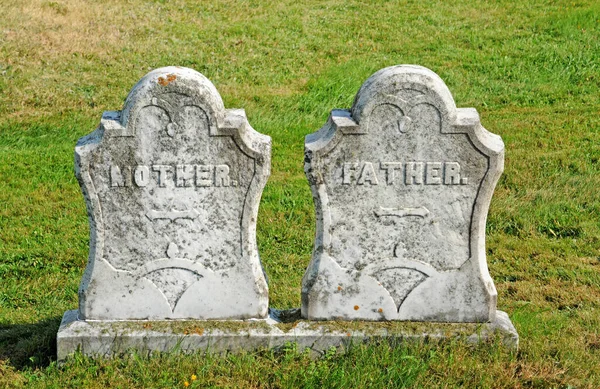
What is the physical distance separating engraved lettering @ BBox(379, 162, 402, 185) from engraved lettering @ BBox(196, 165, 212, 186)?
109 centimetres

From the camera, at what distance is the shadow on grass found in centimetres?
579

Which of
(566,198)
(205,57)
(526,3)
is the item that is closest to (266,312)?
(566,198)

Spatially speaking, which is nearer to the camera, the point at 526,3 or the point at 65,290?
the point at 65,290

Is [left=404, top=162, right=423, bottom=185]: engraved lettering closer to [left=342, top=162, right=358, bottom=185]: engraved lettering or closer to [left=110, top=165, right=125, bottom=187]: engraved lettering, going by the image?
[left=342, top=162, right=358, bottom=185]: engraved lettering

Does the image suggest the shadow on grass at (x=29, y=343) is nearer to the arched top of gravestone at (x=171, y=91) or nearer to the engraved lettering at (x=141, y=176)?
the engraved lettering at (x=141, y=176)

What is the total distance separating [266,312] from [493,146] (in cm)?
184

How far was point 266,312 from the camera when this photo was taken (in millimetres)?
5914

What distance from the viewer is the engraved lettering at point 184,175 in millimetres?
5602

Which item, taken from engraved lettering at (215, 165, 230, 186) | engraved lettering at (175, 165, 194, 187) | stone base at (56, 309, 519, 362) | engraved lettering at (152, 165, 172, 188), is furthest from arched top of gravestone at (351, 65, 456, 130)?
stone base at (56, 309, 519, 362)

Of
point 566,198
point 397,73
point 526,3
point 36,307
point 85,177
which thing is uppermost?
point 526,3

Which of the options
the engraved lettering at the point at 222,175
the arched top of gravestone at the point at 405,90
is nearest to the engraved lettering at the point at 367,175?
the arched top of gravestone at the point at 405,90

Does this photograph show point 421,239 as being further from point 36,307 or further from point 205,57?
point 205,57

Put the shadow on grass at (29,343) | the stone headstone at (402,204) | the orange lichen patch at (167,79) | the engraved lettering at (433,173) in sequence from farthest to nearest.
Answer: the shadow on grass at (29,343)
the engraved lettering at (433,173)
the stone headstone at (402,204)
the orange lichen patch at (167,79)

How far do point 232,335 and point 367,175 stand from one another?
1337mm
